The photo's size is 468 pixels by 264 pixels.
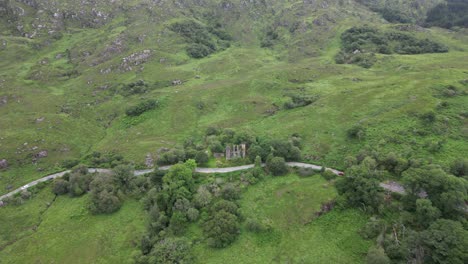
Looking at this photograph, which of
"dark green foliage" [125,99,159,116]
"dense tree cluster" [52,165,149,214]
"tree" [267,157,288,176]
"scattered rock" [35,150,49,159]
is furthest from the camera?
"dark green foliage" [125,99,159,116]

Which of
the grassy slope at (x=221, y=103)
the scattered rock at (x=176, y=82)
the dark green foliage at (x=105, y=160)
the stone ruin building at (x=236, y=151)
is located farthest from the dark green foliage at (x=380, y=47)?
the dark green foliage at (x=105, y=160)

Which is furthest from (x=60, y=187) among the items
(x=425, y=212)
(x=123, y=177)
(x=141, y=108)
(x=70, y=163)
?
(x=425, y=212)

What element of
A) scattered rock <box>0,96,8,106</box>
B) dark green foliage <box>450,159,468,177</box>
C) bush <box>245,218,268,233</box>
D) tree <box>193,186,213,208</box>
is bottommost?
bush <box>245,218,268,233</box>

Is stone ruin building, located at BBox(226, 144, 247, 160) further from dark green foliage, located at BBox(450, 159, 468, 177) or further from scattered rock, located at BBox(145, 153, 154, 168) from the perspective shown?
dark green foliage, located at BBox(450, 159, 468, 177)

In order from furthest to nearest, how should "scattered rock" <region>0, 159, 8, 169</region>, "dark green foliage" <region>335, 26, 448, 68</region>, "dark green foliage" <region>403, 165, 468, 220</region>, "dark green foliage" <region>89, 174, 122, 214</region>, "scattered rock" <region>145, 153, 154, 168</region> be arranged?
"dark green foliage" <region>335, 26, 448, 68</region>
"scattered rock" <region>0, 159, 8, 169</region>
"scattered rock" <region>145, 153, 154, 168</region>
"dark green foliage" <region>89, 174, 122, 214</region>
"dark green foliage" <region>403, 165, 468, 220</region>

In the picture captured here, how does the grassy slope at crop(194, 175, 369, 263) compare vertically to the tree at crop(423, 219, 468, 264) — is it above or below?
below

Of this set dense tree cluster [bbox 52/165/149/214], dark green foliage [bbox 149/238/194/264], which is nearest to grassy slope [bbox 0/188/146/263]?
dense tree cluster [bbox 52/165/149/214]

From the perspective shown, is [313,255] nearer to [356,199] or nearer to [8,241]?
[356,199]

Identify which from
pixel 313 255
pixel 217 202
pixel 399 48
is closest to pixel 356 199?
pixel 313 255
